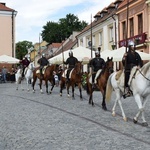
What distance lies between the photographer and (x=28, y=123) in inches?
395

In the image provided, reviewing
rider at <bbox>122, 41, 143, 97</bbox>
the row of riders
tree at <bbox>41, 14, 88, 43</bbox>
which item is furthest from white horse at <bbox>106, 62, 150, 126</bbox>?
tree at <bbox>41, 14, 88, 43</bbox>

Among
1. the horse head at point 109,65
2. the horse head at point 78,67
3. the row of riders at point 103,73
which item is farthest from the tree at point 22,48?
the horse head at point 109,65

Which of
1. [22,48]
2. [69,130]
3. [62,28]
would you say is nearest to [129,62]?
[69,130]

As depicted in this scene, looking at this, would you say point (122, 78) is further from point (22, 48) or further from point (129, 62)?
point (22, 48)

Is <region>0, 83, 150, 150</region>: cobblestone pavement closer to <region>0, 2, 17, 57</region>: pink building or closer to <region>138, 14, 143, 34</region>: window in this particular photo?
<region>138, 14, 143, 34</region>: window

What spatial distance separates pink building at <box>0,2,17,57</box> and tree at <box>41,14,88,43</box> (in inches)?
1302

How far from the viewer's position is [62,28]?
8431 centimetres

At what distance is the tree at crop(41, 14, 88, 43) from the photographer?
8375 cm

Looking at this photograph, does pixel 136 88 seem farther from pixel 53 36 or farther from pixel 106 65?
pixel 53 36

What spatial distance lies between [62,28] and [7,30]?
35577mm

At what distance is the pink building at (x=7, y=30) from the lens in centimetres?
4925

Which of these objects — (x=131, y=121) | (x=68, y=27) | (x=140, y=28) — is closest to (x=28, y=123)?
(x=131, y=121)

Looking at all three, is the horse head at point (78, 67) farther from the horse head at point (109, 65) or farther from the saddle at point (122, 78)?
the saddle at point (122, 78)

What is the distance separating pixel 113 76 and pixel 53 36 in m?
75.1
